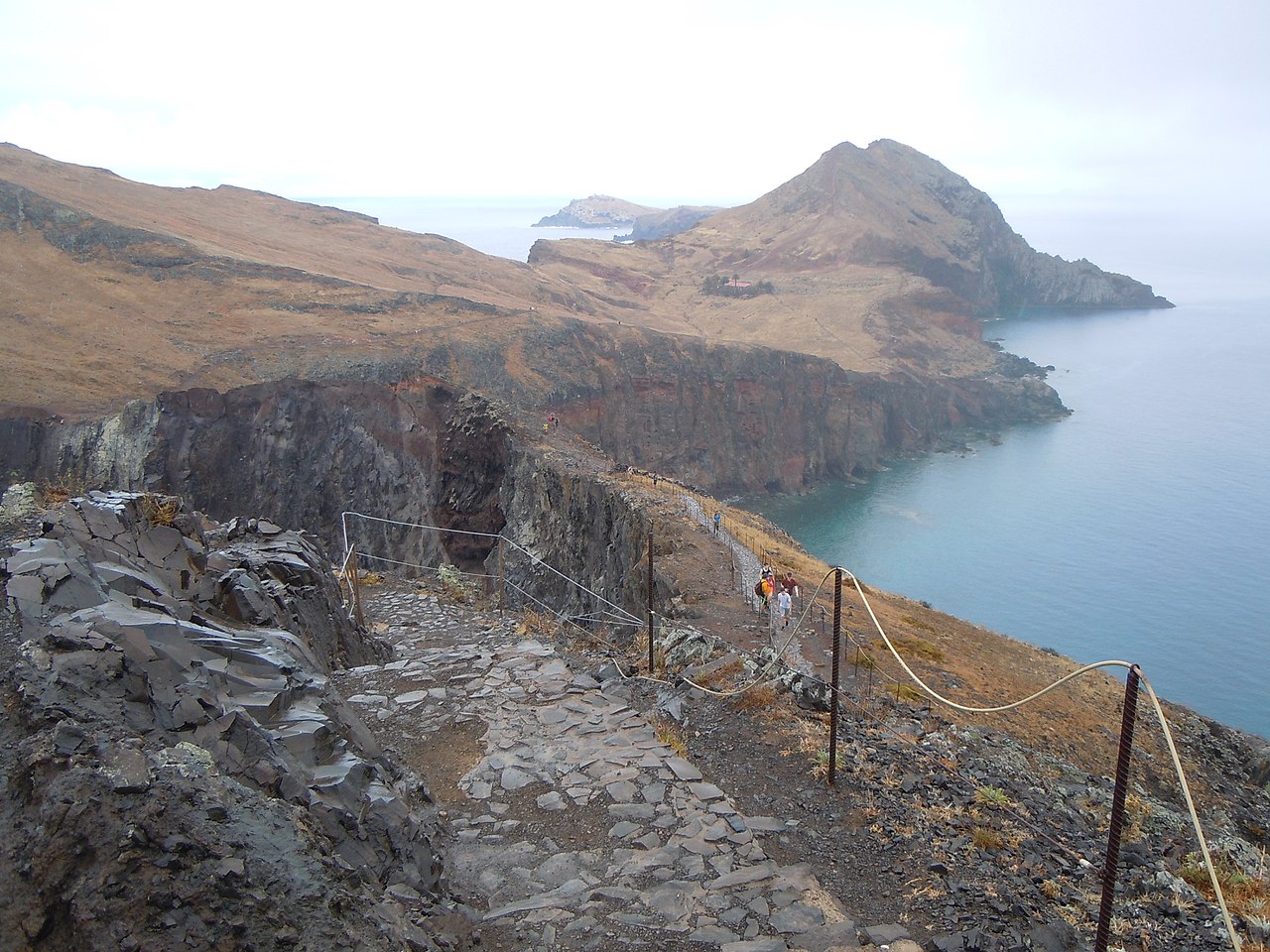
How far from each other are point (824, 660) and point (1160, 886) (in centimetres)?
918

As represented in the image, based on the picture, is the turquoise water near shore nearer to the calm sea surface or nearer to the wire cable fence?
the calm sea surface

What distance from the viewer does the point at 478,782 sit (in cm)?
1071

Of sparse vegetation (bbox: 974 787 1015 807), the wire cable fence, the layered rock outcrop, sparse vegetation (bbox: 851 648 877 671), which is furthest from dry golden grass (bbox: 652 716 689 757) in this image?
the wire cable fence

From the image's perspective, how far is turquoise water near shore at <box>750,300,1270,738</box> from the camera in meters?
46.9

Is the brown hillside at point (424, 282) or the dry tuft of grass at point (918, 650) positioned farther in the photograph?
the brown hillside at point (424, 282)

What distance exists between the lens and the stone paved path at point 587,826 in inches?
309

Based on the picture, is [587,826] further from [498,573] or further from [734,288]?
[734,288]

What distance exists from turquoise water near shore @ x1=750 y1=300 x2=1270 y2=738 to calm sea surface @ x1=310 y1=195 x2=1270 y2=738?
0.16 m

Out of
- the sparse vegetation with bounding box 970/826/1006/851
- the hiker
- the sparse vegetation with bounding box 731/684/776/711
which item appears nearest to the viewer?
the sparse vegetation with bounding box 970/826/1006/851

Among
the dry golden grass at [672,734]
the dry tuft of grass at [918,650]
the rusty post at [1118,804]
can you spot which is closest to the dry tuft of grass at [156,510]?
the dry golden grass at [672,734]

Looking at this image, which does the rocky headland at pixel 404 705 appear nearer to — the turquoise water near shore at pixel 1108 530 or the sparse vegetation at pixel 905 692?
the sparse vegetation at pixel 905 692

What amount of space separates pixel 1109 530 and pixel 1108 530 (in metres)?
0.07

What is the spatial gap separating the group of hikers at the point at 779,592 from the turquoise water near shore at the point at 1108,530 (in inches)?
1008

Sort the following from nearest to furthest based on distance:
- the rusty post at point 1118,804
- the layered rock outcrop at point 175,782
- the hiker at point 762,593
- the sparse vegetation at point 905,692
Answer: the layered rock outcrop at point 175,782 → the rusty post at point 1118,804 → the sparse vegetation at point 905,692 → the hiker at point 762,593
